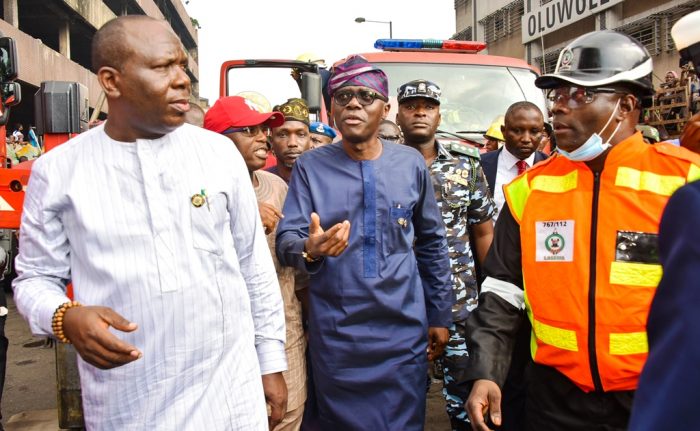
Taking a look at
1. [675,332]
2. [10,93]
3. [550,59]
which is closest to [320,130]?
[10,93]

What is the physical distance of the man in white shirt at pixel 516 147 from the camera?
4848 millimetres

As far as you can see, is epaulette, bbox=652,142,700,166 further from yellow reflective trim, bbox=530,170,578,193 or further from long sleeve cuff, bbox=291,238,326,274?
long sleeve cuff, bbox=291,238,326,274

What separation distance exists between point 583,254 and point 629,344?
311mm

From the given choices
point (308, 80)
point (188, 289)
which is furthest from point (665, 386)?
point (308, 80)

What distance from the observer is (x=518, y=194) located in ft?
7.93

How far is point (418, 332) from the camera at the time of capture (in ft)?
9.65

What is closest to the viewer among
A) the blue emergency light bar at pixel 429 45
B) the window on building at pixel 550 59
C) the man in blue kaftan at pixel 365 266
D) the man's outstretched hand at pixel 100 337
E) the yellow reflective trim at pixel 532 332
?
the man's outstretched hand at pixel 100 337

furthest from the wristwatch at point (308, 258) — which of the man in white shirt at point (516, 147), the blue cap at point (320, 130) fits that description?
the blue cap at point (320, 130)

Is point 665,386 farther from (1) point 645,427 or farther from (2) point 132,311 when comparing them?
(2) point 132,311

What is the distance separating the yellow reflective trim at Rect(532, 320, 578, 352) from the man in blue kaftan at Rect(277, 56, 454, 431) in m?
0.73

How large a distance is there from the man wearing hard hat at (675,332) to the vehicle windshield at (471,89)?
5.63 metres

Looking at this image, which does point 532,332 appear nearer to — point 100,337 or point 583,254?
point 583,254

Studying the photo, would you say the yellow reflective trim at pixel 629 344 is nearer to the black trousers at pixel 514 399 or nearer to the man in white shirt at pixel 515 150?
the black trousers at pixel 514 399

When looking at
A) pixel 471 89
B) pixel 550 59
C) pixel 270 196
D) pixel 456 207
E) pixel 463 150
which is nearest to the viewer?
pixel 270 196
